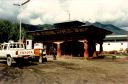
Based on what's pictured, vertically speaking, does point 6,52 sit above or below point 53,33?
below

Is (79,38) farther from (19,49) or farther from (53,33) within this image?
(19,49)

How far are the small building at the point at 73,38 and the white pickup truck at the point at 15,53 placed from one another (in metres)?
12.3

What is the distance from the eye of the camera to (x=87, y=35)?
118ft

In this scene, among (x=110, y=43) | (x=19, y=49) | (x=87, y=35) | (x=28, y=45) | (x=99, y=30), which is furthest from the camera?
(x=110, y=43)

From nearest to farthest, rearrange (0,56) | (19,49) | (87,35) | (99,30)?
(19,49), (0,56), (87,35), (99,30)

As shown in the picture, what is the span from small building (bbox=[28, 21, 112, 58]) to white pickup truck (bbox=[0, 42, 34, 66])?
40.5 feet

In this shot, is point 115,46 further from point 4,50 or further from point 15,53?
point 15,53

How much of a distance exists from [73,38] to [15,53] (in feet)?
50.1

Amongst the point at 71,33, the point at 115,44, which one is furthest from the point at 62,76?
→ the point at 115,44

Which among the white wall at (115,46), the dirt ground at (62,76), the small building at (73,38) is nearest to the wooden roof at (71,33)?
the small building at (73,38)

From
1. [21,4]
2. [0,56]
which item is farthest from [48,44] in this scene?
[0,56]

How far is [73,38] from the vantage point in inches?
1481

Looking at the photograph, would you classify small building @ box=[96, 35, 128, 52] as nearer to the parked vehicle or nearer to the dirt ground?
the parked vehicle

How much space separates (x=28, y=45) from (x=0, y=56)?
12.8ft
